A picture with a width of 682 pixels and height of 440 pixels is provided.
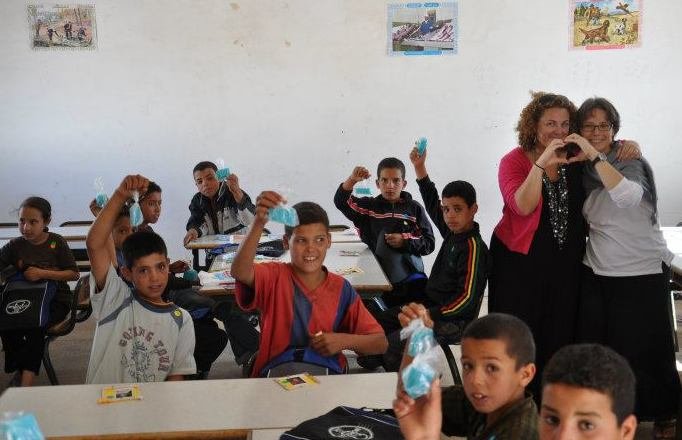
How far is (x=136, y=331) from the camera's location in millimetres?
2559

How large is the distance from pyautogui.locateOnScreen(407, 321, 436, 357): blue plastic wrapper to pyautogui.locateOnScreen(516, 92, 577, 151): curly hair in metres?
1.74

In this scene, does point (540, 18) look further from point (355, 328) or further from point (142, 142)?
point (355, 328)

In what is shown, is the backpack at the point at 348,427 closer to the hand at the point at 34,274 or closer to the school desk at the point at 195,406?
the school desk at the point at 195,406

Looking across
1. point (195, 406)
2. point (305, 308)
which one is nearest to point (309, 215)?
point (305, 308)

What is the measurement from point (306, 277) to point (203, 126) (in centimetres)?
375

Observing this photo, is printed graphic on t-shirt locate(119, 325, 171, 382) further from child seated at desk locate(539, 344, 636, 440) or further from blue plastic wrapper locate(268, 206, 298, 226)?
child seated at desk locate(539, 344, 636, 440)

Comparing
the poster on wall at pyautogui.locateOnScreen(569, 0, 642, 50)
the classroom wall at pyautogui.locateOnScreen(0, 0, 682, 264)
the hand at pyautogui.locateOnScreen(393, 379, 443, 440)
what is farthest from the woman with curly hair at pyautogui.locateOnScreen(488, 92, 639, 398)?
the poster on wall at pyautogui.locateOnScreen(569, 0, 642, 50)

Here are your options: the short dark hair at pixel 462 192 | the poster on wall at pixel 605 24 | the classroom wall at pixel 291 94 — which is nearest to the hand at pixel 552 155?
the short dark hair at pixel 462 192

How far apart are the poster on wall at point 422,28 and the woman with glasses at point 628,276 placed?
3.07 metres

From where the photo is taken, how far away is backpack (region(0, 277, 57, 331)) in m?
3.50

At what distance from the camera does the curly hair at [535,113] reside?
2.98m

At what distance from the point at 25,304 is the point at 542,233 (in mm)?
2439

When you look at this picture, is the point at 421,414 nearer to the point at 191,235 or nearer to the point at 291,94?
the point at 191,235

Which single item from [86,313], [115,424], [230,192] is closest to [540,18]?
[230,192]
